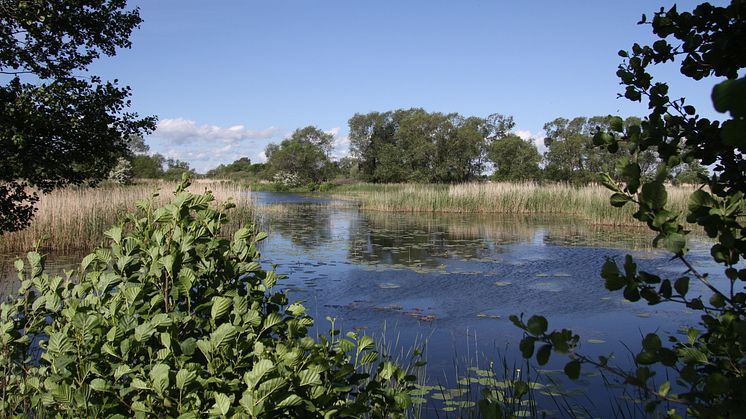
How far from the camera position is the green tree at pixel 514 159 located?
45.0m

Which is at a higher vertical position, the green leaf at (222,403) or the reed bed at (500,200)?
the green leaf at (222,403)

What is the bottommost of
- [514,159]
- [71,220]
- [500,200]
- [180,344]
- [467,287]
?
[467,287]

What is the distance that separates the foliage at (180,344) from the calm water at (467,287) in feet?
8.29

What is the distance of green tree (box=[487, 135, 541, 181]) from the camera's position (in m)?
45.0

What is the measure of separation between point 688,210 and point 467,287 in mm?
7977

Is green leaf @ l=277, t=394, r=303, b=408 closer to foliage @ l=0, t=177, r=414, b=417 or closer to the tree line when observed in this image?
foliage @ l=0, t=177, r=414, b=417

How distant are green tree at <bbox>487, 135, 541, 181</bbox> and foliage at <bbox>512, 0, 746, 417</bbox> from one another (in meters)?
43.1

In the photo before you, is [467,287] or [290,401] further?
[467,287]

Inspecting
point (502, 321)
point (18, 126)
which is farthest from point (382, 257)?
point (18, 126)

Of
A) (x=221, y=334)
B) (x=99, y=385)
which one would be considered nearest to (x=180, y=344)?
(x=221, y=334)

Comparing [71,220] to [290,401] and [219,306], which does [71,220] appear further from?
[290,401]

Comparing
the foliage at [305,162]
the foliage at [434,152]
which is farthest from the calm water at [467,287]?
the foliage at [305,162]

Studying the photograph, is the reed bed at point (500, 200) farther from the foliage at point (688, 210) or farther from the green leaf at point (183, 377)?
the green leaf at point (183, 377)

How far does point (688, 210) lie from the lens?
1364mm
